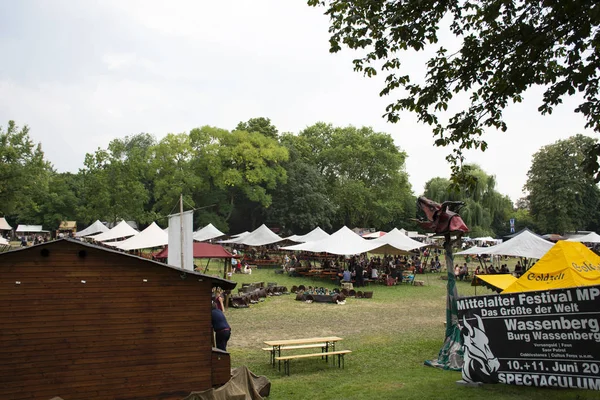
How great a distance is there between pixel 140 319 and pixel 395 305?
12.9 meters

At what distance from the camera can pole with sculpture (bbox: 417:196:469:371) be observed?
1026 centimetres

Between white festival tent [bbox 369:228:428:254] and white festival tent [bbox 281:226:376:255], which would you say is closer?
white festival tent [bbox 281:226:376:255]

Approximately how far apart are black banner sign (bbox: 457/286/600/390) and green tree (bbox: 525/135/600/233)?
5100 cm

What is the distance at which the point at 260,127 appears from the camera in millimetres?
56750

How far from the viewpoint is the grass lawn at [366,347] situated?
27.2 feet

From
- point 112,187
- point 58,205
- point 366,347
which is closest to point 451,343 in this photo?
point 366,347

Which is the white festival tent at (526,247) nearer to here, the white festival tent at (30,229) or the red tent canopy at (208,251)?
the red tent canopy at (208,251)

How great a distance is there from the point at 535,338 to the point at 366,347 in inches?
203

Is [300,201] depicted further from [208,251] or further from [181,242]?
[181,242]

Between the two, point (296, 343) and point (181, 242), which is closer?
point (296, 343)

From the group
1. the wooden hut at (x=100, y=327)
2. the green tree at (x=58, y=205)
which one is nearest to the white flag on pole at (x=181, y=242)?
the wooden hut at (x=100, y=327)

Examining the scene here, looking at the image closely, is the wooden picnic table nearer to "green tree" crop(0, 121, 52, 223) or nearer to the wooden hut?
the wooden hut

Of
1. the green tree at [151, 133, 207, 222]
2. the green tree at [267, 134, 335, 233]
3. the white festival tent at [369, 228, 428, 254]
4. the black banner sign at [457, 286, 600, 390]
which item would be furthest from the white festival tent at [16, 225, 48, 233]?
the black banner sign at [457, 286, 600, 390]

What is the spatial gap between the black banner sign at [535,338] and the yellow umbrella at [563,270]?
2827 millimetres
